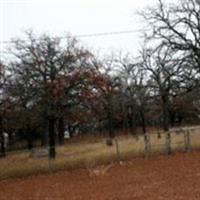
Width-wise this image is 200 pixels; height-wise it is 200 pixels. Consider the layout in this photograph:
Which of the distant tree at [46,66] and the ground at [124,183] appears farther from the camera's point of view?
the distant tree at [46,66]

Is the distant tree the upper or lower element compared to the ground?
upper

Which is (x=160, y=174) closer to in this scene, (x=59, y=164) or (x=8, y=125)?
(x=59, y=164)

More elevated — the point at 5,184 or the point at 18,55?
the point at 18,55

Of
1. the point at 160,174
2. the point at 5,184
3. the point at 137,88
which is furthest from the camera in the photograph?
the point at 137,88

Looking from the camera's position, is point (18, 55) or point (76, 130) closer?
point (18, 55)

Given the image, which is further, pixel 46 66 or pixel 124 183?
pixel 46 66

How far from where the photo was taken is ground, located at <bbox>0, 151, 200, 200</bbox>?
1738cm

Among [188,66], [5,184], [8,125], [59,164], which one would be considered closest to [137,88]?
[8,125]

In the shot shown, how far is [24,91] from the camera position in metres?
39.5

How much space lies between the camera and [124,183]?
21359 mm

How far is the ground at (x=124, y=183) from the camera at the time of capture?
684 inches

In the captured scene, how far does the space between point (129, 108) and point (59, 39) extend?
96.7 feet

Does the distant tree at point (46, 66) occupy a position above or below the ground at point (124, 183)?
above

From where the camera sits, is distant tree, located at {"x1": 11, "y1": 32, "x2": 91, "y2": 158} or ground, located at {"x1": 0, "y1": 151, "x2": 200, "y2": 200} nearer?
ground, located at {"x1": 0, "y1": 151, "x2": 200, "y2": 200}
